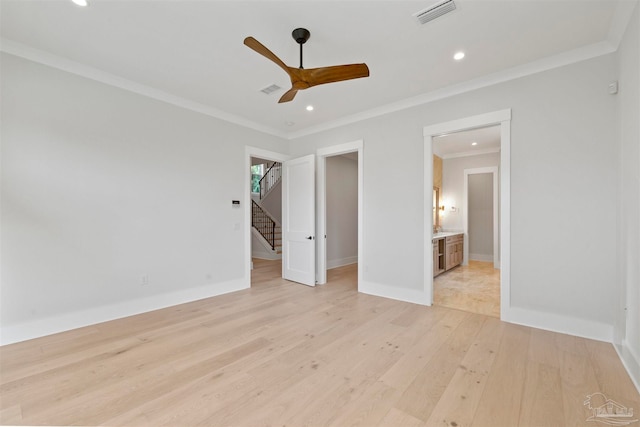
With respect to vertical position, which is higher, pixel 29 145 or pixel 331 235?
pixel 29 145

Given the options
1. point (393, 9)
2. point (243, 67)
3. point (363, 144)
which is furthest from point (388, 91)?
point (243, 67)

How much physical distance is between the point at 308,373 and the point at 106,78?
403cm

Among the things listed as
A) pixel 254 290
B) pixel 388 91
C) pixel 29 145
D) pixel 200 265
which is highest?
pixel 388 91

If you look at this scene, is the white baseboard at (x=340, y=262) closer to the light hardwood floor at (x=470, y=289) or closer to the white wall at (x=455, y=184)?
the light hardwood floor at (x=470, y=289)

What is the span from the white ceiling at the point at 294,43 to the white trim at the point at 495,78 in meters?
0.01

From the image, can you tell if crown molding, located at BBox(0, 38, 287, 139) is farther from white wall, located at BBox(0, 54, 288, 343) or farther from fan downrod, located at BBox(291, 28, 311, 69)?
fan downrod, located at BBox(291, 28, 311, 69)

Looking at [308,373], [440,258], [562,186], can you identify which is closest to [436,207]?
[440,258]

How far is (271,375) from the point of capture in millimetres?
2174

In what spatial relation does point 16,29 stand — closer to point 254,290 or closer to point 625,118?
point 254,290

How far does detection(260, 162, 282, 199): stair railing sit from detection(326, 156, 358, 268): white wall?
356 cm

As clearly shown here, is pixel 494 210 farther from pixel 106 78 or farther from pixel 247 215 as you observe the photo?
pixel 106 78

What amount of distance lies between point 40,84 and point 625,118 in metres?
5.74

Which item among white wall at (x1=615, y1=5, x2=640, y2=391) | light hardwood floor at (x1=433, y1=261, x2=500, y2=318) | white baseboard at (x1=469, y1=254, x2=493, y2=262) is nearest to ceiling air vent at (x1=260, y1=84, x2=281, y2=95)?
white wall at (x1=615, y1=5, x2=640, y2=391)

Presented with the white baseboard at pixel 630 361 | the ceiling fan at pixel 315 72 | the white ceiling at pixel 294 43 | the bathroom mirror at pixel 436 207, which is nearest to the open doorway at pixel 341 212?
the bathroom mirror at pixel 436 207
